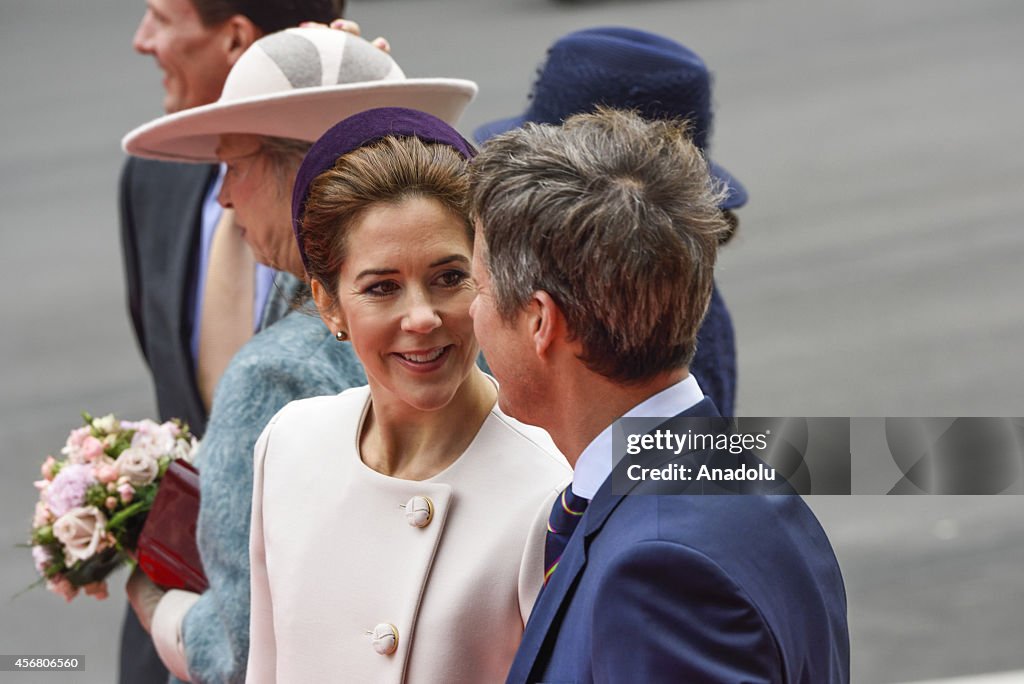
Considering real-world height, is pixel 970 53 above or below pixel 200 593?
above

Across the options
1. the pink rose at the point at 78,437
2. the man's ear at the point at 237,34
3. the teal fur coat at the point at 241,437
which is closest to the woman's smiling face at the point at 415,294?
the teal fur coat at the point at 241,437

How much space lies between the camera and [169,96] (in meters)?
3.75

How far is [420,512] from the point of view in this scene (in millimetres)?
2184

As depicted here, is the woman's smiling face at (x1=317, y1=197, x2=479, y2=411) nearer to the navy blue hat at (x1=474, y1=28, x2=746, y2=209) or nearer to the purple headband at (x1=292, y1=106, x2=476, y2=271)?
the purple headband at (x1=292, y1=106, x2=476, y2=271)

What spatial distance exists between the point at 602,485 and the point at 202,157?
5.38 ft

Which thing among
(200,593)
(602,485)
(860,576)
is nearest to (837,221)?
(860,576)

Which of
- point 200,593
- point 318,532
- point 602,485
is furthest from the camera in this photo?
point 200,593

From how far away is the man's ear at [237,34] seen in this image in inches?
145

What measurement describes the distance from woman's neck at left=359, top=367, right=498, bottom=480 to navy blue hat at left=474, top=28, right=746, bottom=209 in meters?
1.17

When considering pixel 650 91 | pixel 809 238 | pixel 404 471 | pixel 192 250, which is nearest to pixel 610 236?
pixel 404 471

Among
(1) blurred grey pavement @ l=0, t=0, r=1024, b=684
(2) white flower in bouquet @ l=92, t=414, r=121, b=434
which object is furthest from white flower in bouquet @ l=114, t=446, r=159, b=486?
(1) blurred grey pavement @ l=0, t=0, r=1024, b=684

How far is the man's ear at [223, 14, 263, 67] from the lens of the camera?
3.68 m

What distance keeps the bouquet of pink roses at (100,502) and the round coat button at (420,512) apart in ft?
3.59

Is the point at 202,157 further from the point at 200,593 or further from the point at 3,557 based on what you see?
the point at 3,557
